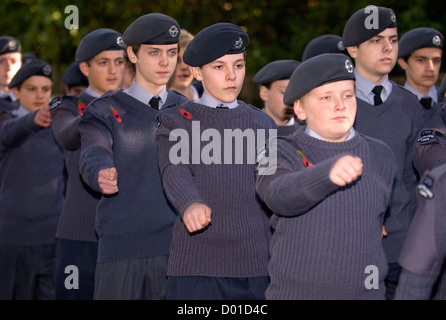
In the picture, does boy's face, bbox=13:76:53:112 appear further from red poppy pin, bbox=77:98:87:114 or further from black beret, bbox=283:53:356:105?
black beret, bbox=283:53:356:105

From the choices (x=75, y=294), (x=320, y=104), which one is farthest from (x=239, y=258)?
(x=75, y=294)

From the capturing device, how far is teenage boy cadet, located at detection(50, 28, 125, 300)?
21.8 ft

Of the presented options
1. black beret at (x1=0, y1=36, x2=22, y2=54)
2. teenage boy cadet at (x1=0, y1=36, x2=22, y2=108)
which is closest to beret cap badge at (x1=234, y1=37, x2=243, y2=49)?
teenage boy cadet at (x1=0, y1=36, x2=22, y2=108)

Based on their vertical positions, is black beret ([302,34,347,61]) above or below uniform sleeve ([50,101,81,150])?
above

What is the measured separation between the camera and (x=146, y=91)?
229 inches

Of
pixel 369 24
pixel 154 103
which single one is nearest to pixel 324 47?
pixel 369 24

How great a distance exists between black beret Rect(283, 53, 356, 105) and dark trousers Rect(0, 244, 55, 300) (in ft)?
13.3

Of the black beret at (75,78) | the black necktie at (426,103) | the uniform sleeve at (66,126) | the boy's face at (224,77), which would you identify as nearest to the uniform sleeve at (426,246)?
the boy's face at (224,77)

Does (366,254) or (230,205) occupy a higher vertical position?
(230,205)

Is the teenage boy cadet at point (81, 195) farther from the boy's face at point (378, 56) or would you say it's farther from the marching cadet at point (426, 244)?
the marching cadet at point (426, 244)

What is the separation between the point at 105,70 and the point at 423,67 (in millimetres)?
2819

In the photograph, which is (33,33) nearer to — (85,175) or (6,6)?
(6,6)

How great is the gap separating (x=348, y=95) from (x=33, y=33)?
46.7ft

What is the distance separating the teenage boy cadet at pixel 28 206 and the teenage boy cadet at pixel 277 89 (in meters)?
1.99
